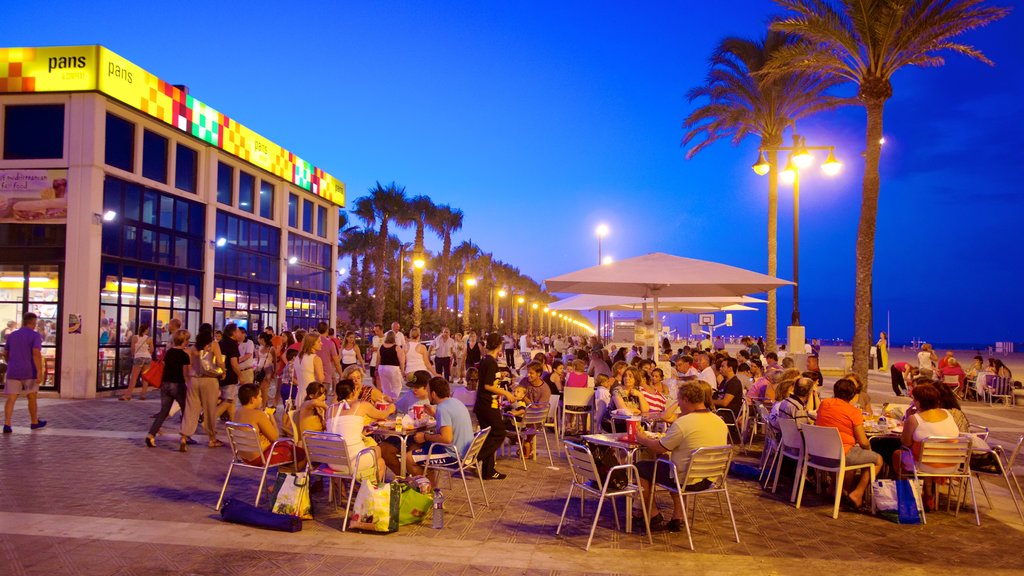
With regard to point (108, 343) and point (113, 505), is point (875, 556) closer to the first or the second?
point (113, 505)

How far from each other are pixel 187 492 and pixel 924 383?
7487mm

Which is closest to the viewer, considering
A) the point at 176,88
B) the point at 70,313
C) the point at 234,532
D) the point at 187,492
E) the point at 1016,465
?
the point at 234,532

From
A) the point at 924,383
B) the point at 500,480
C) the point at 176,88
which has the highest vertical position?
the point at 176,88

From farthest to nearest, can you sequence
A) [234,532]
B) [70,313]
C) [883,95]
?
[70,313] → [883,95] → [234,532]

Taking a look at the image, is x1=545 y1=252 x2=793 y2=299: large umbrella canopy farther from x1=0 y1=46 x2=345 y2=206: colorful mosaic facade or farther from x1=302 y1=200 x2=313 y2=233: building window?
x1=302 y1=200 x2=313 y2=233: building window

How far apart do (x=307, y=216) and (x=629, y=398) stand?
22.9 m

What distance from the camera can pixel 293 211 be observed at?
27.7m

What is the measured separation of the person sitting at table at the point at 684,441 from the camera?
6.03 metres

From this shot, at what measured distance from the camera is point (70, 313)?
16062mm

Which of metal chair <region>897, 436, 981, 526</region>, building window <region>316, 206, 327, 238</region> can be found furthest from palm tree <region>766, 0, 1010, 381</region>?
building window <region>316, 206, 327, 238</region>

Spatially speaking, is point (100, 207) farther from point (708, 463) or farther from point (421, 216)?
point (421, 216)

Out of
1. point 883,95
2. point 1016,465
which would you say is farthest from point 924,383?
point 883,95

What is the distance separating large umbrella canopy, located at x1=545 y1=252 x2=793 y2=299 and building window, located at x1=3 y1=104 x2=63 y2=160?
39.5 feet

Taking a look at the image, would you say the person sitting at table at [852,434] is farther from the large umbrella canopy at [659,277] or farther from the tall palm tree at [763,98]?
the tall palm tree at [763,98]
